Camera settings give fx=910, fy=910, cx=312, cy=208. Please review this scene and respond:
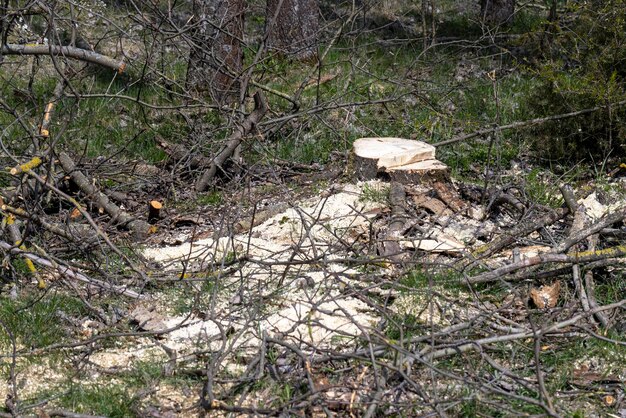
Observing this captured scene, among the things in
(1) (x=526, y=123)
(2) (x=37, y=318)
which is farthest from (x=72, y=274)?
(1) (x=526, y=123)

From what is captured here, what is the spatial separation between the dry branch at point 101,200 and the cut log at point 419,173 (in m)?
1.98

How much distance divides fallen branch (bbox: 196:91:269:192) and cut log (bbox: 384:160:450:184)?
127 cm

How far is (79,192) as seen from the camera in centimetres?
706

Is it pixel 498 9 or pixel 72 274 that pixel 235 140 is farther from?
pixel 498 9

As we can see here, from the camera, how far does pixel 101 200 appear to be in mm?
7137

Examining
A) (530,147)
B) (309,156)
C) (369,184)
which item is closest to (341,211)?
(369,184)

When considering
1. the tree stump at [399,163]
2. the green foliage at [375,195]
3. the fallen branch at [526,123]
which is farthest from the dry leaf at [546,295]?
the fallen branch at [526,123]

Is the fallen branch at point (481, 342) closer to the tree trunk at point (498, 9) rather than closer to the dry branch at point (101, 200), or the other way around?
the dry branch at point (101, 200)

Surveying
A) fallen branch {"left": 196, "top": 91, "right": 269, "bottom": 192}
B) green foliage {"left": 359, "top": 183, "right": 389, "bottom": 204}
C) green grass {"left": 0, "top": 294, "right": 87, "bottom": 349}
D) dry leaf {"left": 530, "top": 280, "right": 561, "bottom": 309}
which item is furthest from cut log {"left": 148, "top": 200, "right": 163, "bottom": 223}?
dry leaf {"left": 530, "top": 280, "right": 561, "bottom": 309}

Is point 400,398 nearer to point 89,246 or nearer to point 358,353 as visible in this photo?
point 358,353

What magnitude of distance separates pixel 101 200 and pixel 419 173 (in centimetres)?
250

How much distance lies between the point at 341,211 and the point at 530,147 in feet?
7.90

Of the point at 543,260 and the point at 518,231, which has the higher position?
the point at 543,260

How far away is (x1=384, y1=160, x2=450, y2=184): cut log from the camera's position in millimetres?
7152
